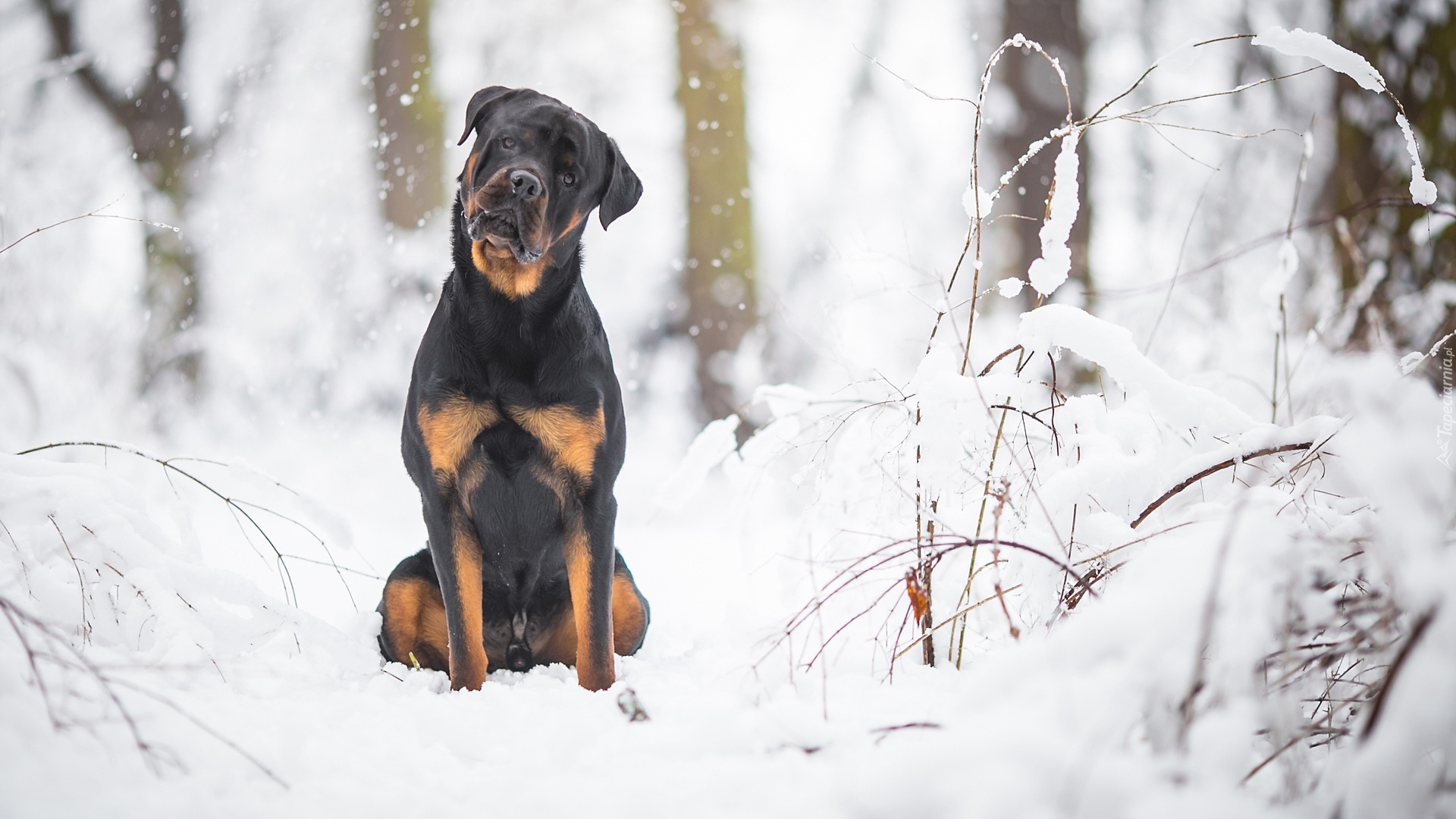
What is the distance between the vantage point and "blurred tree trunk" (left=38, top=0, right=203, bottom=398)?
26.0 feet

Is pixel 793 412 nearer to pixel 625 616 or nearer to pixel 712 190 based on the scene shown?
pixel 625 616

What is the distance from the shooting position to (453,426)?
2.12 meters

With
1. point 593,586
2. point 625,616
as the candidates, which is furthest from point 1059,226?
point 625,616

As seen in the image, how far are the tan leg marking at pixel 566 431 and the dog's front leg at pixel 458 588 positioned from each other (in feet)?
0.96

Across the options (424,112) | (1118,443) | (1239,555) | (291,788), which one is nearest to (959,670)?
(1118,443)

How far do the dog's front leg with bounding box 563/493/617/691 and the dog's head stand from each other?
0.71m

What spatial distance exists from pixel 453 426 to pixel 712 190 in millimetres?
6066

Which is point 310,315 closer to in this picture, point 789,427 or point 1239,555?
point 789,427

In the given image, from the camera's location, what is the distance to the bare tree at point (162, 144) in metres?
7.93

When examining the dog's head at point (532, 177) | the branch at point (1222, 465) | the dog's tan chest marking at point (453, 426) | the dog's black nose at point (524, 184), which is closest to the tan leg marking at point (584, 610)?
the dog's tan chest marking at point (453, 426)

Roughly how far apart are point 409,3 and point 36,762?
27.7 feet

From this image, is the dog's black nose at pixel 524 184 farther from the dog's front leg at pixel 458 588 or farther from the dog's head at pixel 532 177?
the dog's front leg at pixel 458 588

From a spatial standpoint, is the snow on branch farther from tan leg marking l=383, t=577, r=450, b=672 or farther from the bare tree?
the bare tree

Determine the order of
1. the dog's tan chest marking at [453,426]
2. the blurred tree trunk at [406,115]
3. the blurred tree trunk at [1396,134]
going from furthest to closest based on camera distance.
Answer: the blurred tree trunk at [406,115]
the blurred tree trunk at [1396,134]
the dog's tan chest marking at [453,426]
